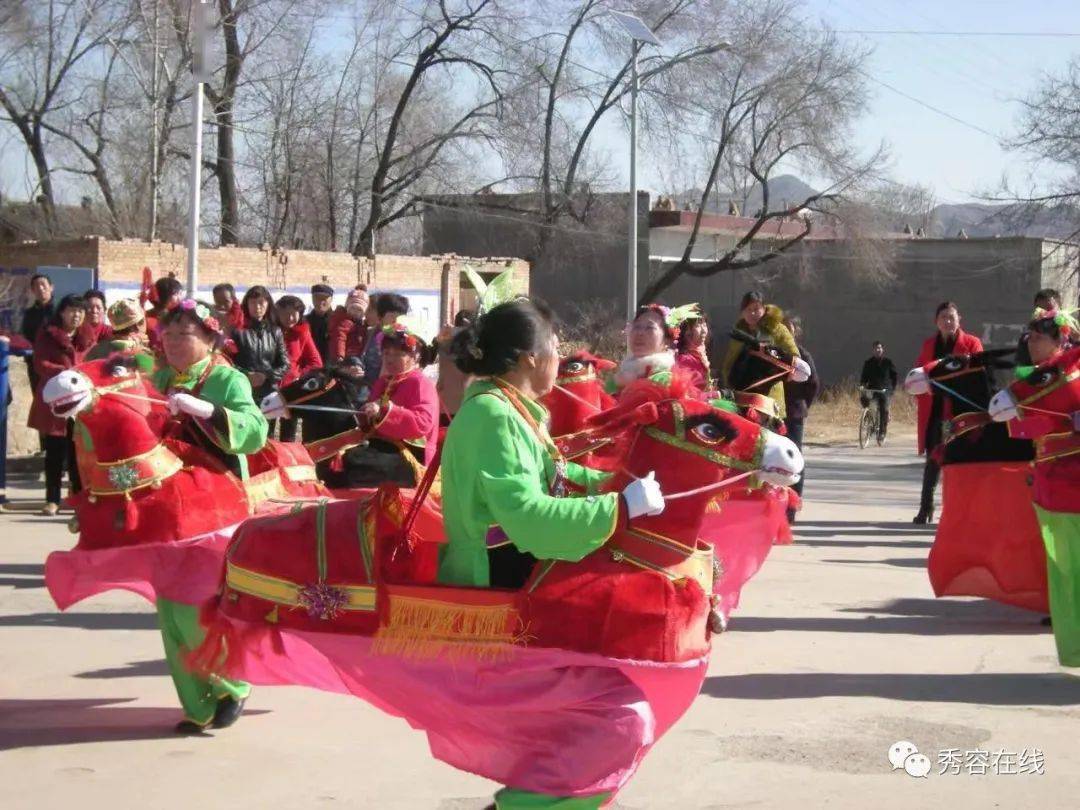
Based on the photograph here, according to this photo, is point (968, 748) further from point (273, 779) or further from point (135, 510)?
point (135, 510)

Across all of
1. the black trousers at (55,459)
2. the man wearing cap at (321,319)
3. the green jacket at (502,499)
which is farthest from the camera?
the man wearing cap at (321,319)

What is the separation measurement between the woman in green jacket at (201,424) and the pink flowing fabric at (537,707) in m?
1.56

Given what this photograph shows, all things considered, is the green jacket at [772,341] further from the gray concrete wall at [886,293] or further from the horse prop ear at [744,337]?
the gray concrete wall at [886,293]

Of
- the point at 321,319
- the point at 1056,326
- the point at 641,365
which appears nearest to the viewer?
the point at 641,365

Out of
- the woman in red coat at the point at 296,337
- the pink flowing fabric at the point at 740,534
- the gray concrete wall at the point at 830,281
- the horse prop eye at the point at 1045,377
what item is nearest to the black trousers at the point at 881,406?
the gray concrete wall at the point at 830,281

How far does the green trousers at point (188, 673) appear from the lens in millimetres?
5617

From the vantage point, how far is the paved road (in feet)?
16.9

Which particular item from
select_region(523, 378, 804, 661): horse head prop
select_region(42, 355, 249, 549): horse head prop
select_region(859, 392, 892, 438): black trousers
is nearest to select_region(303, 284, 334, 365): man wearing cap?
select_region(42, 355, 249, 549): horse head prop

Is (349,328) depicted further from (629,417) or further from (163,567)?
(629,417)

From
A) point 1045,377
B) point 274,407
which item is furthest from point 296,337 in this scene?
point 1045,377

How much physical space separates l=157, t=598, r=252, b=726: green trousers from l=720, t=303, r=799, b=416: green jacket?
600cm

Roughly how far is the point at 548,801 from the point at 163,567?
2358mm

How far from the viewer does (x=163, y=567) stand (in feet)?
18.5

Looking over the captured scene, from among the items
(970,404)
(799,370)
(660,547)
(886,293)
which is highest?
(886,293)
